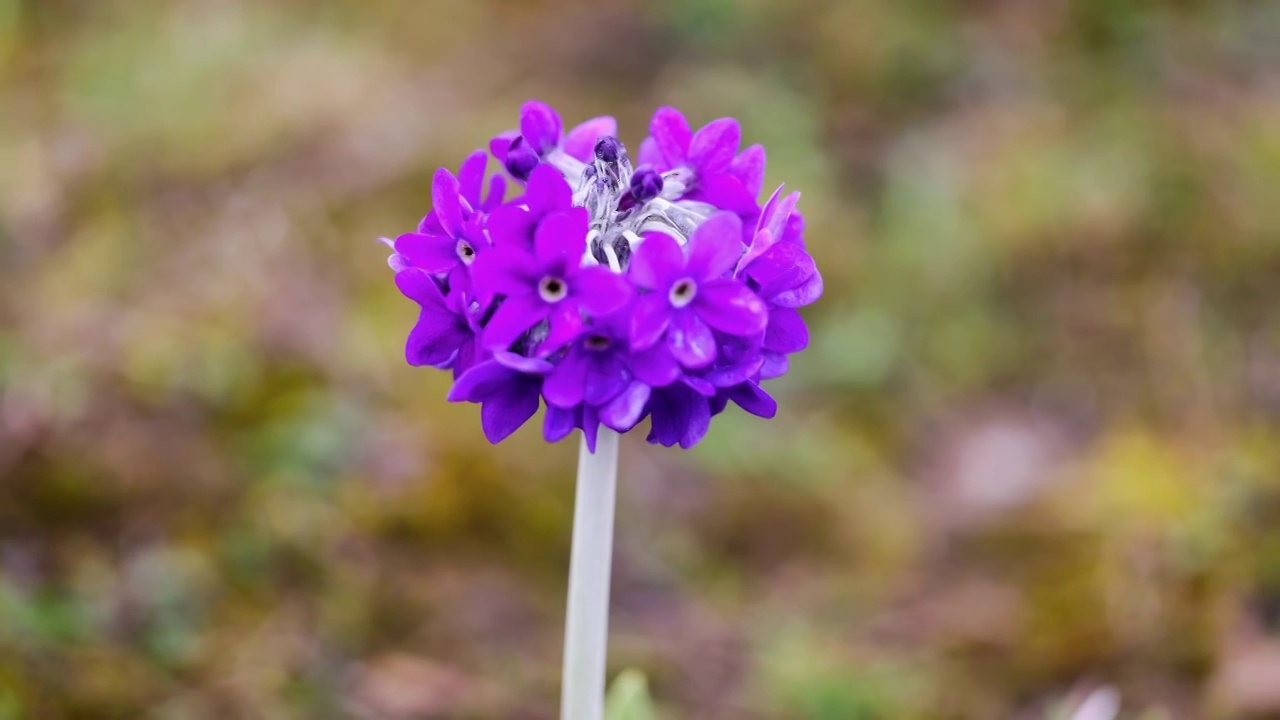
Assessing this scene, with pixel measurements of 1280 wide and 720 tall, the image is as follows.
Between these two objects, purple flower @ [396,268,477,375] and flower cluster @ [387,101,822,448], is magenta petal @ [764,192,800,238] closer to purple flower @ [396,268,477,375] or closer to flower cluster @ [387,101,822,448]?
flower cluster @ [387,101,822,448]

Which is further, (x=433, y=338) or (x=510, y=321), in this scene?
(x=433, y=338)

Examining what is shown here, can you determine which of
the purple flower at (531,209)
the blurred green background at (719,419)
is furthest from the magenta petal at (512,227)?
the blurred green background at (719,419)

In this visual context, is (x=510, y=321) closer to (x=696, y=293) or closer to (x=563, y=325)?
(x=563, y=325)

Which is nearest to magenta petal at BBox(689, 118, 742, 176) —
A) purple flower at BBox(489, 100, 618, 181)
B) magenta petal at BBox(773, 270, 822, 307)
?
purple flower at BBox(489, 100, 618, 181)

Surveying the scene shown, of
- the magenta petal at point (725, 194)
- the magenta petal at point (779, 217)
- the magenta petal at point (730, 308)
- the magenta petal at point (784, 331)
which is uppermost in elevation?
the magenta petal at point (725, 194)

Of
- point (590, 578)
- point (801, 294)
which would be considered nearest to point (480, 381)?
point (590, 578)

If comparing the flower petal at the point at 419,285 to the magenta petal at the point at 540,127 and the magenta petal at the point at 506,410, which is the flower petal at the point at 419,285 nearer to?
the magenta petal at the point at 506,410

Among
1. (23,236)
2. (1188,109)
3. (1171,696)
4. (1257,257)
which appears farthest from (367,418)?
(1188,109)
